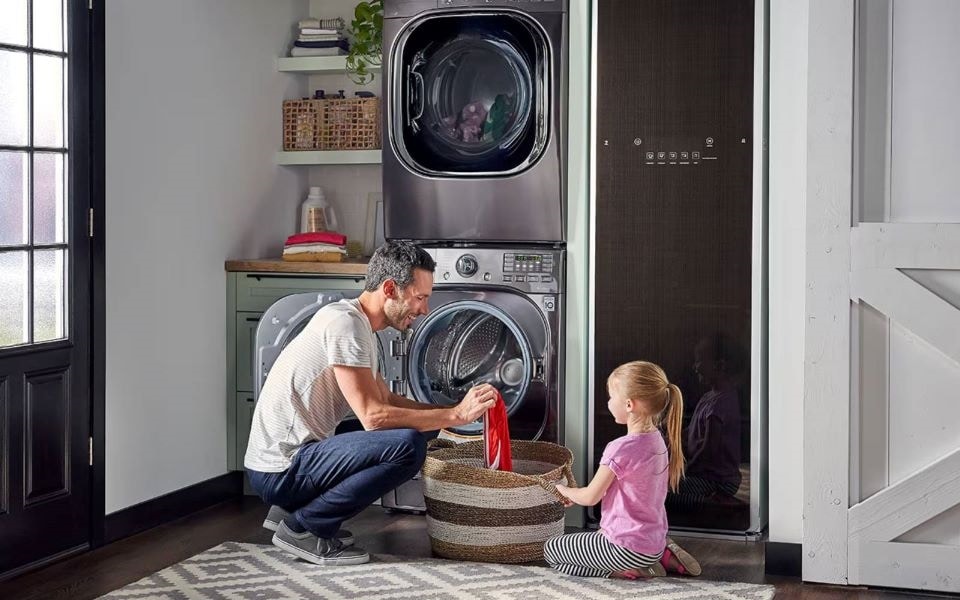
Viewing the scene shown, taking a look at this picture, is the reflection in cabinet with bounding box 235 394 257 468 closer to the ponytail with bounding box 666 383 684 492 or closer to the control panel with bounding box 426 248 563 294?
the control panel with bounding box 426 248 563 294

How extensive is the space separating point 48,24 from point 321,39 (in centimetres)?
145

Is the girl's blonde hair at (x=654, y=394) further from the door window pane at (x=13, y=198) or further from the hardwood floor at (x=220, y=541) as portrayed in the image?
the door window pane at (x=13, y=198)

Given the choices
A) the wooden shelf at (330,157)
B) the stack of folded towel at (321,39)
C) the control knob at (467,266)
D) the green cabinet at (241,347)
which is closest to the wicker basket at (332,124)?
the wooden shelf at (330,157)

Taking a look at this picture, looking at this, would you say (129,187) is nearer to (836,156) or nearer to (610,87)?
(610,87)

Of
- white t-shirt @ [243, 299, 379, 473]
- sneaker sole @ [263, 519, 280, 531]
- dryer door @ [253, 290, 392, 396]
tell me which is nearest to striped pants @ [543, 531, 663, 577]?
white t-shirt @ [243, 299, 379, 473]

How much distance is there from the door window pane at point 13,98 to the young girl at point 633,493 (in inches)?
72.7

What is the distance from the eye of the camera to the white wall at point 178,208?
382 centimetres

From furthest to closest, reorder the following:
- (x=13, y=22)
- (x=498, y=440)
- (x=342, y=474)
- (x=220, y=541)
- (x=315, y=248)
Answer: (x=315, y=248) → (x=220, y=541) → (x=498, y=440) → (x=342, y=474) → (x=13, y=22)

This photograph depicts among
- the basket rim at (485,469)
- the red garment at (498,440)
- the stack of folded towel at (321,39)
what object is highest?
the stack of folded towel at (321,39)

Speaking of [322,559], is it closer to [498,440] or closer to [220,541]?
[220,541]

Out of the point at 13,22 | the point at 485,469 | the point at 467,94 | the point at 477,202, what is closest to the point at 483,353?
the point at 477,202

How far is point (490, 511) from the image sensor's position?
3.53 m

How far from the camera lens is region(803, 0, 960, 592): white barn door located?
3.22 metres

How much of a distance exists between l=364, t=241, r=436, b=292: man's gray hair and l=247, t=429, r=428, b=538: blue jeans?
17.3 inches
